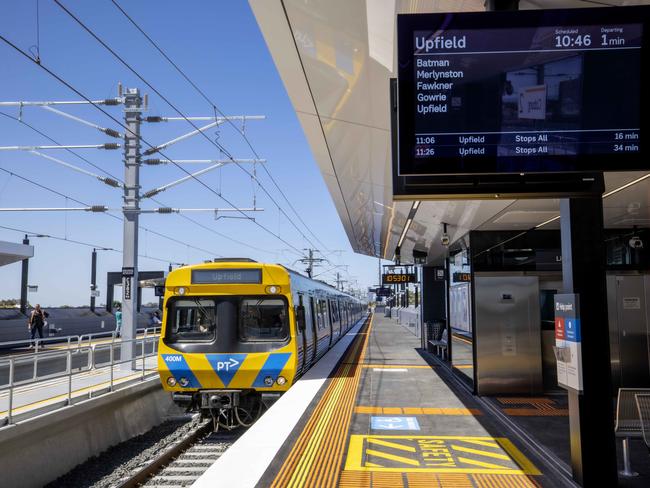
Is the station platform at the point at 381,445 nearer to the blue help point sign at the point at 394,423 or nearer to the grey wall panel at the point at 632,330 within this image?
the blue help point sign at the point at 394,423

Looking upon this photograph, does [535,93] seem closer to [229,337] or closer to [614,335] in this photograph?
[229,337]

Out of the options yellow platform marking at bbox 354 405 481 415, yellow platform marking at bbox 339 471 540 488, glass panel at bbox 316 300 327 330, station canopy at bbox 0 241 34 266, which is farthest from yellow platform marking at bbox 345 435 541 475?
station canopy at bbox 0 241 34 266

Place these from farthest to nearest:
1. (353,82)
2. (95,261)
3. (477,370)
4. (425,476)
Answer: (95,261), (477,370), (353,82), (425,476)

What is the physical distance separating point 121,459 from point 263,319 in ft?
11.0

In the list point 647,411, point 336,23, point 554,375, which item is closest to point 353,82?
point 336,23

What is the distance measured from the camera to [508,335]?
33.5ft

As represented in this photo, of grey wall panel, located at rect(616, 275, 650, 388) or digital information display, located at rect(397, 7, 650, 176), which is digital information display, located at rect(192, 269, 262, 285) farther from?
digital information display, located at rect(397, 7, 650, 176)

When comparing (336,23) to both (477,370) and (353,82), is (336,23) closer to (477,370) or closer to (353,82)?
(353,82)

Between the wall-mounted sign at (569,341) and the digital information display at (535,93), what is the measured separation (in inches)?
52.3

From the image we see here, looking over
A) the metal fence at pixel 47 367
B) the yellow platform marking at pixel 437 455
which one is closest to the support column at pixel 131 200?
the metal fence at pixel 47 367

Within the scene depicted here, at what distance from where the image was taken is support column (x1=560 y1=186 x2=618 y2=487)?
189 inches

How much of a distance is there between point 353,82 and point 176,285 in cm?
589

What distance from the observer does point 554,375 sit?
403 inches

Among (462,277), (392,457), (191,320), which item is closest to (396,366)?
(462,277)
